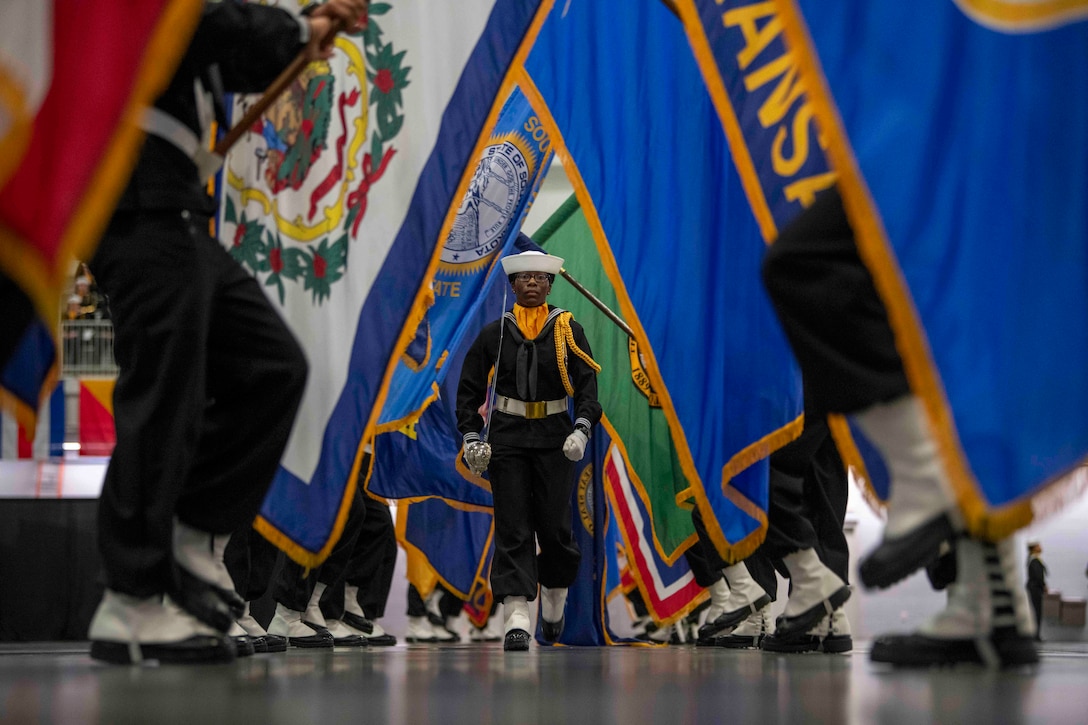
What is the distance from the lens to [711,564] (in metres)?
4.97

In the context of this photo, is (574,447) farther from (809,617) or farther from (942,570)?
(942,570)

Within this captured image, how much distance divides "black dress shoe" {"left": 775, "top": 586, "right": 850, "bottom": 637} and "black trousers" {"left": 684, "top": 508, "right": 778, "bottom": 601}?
A: 1023 mm

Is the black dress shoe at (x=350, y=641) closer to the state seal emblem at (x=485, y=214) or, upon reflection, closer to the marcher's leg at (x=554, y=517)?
the marcher's leg at (x=554, y=517)

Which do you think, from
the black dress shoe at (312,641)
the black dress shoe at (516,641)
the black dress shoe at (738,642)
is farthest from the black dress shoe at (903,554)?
the black dress shoe at (312,641)

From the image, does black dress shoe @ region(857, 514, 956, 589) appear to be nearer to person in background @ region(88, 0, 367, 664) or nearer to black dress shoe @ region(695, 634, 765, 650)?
person in background @ region(88, 0, 367, 664)

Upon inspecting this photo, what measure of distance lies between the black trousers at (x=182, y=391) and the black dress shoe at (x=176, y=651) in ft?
0.37

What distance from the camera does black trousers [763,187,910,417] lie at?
1942 millimetres

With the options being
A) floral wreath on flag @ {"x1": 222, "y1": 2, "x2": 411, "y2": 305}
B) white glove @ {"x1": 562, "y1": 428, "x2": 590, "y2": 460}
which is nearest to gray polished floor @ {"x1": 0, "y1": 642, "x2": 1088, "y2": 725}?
floral wreath on flag @ {"x1": 222, "y1": 2, "x2": 411, "y2": 305}

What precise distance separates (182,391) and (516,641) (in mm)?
2153

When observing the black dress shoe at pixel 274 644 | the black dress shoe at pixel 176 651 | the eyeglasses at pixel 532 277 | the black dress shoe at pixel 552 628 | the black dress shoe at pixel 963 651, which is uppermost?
the eyeglasses at pixel 532 277

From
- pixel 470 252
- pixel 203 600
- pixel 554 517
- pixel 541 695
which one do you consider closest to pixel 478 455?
pixel 554 517

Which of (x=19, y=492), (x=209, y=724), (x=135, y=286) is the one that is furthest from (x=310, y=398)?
(x=19, y=492)

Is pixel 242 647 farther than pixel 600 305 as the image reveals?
No

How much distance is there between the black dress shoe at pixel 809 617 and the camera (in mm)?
3270
